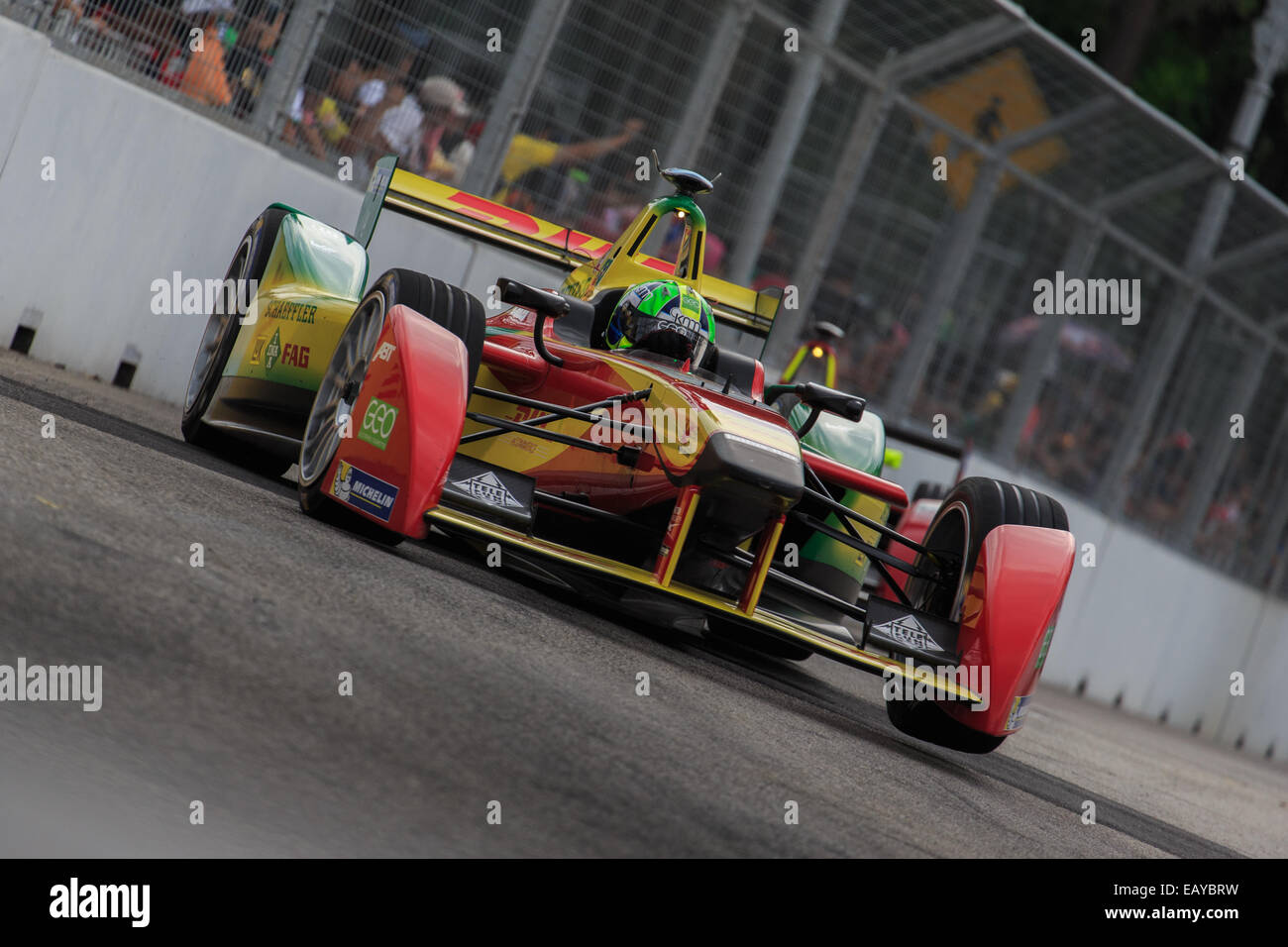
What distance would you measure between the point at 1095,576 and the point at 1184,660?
95.6 inches

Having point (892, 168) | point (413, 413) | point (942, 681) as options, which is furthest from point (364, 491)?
point (892, 168)

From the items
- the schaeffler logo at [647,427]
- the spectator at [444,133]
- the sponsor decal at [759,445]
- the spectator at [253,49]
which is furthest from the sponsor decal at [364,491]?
the spectator at [444,133]

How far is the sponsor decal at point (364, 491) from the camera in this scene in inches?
198

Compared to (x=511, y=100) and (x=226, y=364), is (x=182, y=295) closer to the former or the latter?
(x=511, y=100)


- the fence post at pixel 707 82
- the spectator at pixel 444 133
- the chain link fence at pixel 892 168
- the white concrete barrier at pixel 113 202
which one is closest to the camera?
the white concrete barrier at pixel 113 202

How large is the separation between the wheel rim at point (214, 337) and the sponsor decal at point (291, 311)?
0.26 metres

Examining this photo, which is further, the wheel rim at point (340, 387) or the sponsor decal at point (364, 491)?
the wheel rim at point (340, 387)

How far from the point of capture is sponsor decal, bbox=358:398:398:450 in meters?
5.05

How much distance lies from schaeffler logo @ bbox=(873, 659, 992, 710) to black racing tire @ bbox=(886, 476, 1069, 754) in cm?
18

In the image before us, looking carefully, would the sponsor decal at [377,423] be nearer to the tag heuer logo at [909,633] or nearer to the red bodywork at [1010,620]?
the tag heuer logo at [909,633]

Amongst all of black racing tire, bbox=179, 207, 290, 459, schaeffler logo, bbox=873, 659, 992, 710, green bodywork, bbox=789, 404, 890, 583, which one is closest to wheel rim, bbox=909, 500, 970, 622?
schaeffler logo, bbox=873, 659, 992, 710

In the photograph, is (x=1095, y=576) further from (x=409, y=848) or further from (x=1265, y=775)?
(x=409, y=848)

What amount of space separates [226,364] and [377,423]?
1839 mm
